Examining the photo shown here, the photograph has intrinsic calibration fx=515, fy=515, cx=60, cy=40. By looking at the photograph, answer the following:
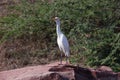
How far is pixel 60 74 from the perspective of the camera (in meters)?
9.12

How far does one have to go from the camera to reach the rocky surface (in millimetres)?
9016

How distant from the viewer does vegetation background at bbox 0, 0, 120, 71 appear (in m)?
12.6

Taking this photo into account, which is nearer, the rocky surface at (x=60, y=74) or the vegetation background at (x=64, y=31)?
the rocky surface at (x=60, y=74)

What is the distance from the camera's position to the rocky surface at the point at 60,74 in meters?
9.02

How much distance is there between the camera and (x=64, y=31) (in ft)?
44.7

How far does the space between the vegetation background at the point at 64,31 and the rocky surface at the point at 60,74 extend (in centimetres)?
253

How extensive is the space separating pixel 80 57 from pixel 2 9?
4095mm

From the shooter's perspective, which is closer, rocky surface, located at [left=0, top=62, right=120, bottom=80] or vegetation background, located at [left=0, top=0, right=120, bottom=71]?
rocky surface, located at [left=0, top=62, right=120, bottom=80]

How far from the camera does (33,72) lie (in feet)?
30.8

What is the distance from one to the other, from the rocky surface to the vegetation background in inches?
99.7

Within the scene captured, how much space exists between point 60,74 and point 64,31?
4.58 meters

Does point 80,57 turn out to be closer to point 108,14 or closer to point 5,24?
point 108,14

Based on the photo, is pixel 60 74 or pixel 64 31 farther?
pixel 64 31

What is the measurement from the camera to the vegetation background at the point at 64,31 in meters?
12.6
